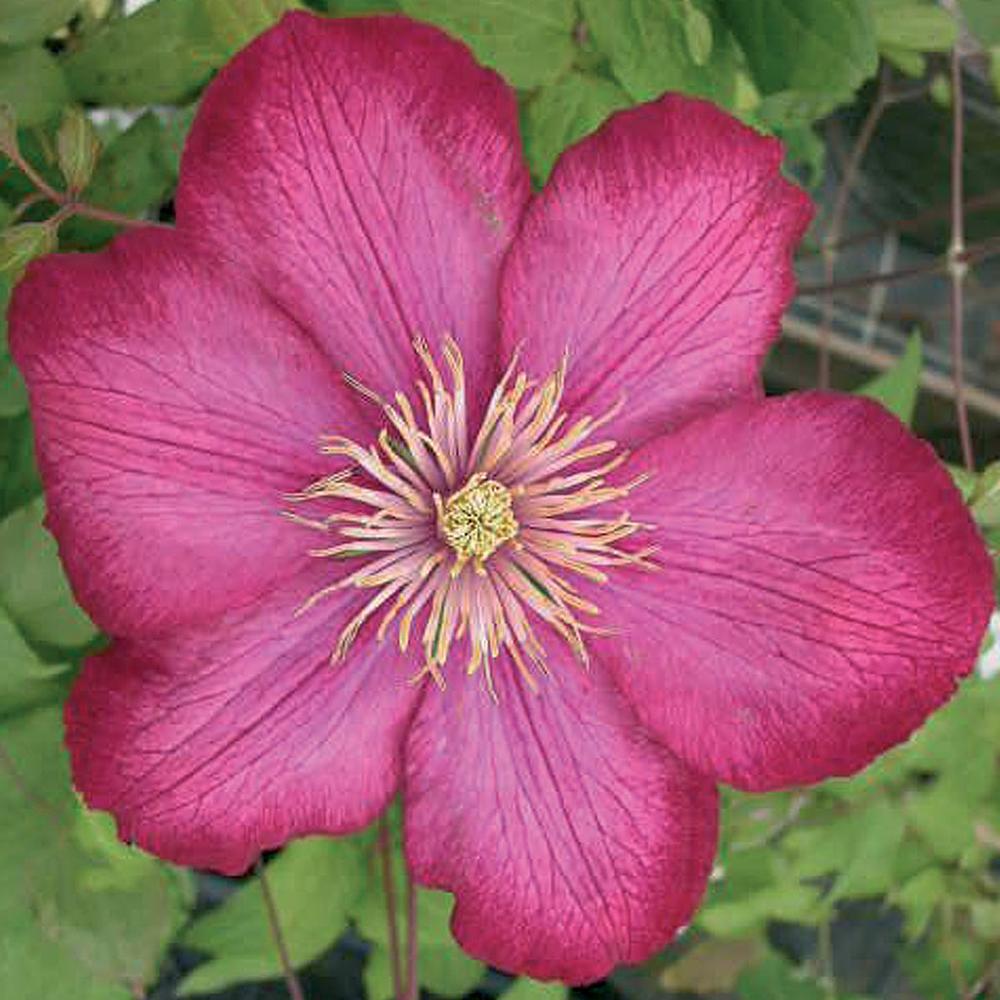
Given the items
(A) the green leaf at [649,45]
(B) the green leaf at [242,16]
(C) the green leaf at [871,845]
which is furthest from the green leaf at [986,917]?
(B) the green leaf at [242,16]

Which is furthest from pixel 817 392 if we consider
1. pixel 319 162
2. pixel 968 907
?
pixel 968 907

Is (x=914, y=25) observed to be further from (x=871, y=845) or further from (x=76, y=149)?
(x=871, y=845)

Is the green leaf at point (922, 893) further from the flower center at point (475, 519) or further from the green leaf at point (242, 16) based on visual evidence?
the green leaf at point (242, 16)

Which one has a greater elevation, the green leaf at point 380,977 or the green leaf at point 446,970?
the green leaf at point 380,977

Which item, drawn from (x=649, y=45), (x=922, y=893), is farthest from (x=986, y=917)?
(x=649, y=45)

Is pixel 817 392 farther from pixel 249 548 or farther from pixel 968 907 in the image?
pixel 968 907

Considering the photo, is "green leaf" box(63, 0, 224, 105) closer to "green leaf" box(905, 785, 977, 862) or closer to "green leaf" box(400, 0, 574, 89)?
"green leaf" box(400, 0, 574, 89)
